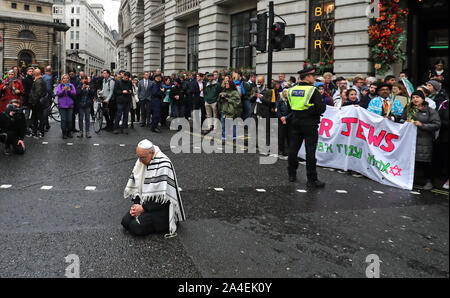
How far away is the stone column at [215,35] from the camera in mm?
22922

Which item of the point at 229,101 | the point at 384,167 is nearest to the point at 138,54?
the point at 229,101

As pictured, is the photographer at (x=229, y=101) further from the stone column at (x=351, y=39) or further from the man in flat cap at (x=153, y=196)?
the man in flat cap at (x=153, y=196)

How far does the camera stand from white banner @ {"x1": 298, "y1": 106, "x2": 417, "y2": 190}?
780 cm

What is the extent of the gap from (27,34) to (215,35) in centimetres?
7727

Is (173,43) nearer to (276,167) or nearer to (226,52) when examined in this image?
(226,52)

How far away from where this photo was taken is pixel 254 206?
6293mm

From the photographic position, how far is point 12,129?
34.3 feet

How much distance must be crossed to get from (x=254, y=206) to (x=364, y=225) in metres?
1.61

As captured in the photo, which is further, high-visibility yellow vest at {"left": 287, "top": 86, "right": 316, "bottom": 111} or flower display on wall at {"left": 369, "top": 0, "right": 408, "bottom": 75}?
flower display on wall at {"left": 369, "top": 0, "right": 408, "bottom": 75}

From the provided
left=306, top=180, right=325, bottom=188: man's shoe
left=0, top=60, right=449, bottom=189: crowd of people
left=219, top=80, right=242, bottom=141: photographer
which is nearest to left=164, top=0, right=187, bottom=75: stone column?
left=0, top=60, right=449, bottom=189: crowd of people

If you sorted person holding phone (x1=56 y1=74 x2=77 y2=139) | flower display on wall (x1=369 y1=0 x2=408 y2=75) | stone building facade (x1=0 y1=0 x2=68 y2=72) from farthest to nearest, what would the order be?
stone building facade (x1=0 y1=0 x2=68 y2=72) → flower display on wall (x1=369 y1=0 x2=408 y2=75) → person holding phone (x1=56 y1=74 x2=77 y2=139)

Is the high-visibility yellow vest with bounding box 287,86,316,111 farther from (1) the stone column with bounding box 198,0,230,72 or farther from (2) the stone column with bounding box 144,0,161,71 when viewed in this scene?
(2) the stone column with bounding box 144,0,161,71

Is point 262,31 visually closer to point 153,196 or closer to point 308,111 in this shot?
point 308,111

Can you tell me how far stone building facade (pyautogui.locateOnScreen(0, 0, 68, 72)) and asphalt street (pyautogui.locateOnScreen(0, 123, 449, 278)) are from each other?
84.7 meters
